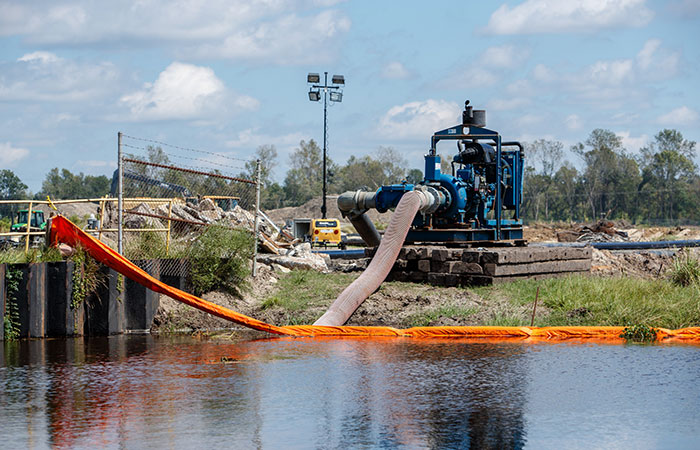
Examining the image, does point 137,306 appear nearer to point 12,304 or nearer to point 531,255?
point 12,304

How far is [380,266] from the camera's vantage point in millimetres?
18359

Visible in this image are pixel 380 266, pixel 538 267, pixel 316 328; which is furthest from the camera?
pixel 538 267

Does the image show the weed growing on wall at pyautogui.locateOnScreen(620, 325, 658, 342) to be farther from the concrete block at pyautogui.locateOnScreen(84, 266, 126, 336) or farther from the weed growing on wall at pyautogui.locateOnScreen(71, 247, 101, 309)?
the weed growing on wall at pyautogui.locateOnScreen(71, 247, 101, 309)

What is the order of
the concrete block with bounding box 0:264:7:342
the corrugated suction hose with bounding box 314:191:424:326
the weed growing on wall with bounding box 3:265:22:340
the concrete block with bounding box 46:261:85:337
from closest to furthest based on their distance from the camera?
the concrete block with bounding box 0:264:7:342 < the weed growing on wall with bounding box 3:265:22:340 < the concrete block with bounding box 46:261:85:337 < the corrugated suction hose with bounding box 314:191:424:326

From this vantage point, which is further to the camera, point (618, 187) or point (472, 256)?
point (618, 187)

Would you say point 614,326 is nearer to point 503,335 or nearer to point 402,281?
point 503,335

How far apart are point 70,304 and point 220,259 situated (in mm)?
3265

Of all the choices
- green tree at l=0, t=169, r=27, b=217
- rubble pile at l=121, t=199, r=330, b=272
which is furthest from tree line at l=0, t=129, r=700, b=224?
rubble pile at l=121, t=199, r=330, b=272

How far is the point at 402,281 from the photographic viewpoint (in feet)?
65.0

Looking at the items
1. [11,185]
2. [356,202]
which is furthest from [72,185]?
[356,202]

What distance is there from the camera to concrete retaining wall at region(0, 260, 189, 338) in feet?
50.6

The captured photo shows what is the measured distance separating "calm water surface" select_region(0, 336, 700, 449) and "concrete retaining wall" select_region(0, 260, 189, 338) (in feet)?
2.73

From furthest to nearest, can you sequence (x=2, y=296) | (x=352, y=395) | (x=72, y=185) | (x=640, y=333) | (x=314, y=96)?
(x=72, y=185) < (x=314, y=96) < (x=2, y=296) < (x=640, y=333) < (x=352, y=395)

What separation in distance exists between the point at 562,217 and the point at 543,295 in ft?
321
